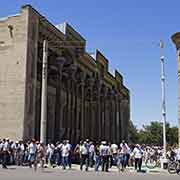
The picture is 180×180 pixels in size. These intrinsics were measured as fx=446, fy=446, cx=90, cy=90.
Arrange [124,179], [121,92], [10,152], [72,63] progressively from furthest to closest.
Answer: [121,92] < [72,63] < [10,152] < [124,179]

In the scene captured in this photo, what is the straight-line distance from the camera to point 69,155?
26203mm

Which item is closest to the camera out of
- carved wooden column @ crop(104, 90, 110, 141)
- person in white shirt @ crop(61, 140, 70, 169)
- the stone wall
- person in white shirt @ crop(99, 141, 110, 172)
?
person in white shirt @ crop(99, 141, 110, 172)

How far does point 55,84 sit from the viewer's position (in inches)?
1644

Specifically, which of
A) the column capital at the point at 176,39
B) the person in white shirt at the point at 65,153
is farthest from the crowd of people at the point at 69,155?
the column capital at the point at 176,39

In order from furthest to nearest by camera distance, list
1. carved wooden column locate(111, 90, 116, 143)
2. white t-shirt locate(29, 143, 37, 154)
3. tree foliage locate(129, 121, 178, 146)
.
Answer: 1. tree foliage locate(129, 121, 178, 146)
2. carved wooden column locate(111, 90, 116, 143)
3. white t-shirt locate(29, 143, 37, 154)

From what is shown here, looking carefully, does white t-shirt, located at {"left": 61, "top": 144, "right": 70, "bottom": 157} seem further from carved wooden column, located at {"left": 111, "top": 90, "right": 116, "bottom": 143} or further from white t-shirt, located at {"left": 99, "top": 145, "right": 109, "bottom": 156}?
carved wooden column, located at {"left": 111, "top": 90, "right": 116, "bottom": 143}

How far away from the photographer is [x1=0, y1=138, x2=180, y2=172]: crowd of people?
25.1 metres

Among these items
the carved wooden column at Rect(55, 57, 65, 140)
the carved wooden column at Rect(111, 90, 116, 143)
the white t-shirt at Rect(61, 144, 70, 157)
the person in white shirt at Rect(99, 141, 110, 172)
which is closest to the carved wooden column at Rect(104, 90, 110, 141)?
the carved wooden column at Rect(111, 90, 116, 143)

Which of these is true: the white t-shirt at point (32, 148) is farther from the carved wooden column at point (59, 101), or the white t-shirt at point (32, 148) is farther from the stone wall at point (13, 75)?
the carved wooden column at point (59, 101)

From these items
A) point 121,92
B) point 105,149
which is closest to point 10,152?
point 105,149

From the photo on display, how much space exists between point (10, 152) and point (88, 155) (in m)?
5.19

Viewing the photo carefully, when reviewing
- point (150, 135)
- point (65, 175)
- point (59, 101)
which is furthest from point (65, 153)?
point (150, 135)

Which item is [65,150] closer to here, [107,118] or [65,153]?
[65,153]

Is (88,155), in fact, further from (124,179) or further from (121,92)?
(121,92)
